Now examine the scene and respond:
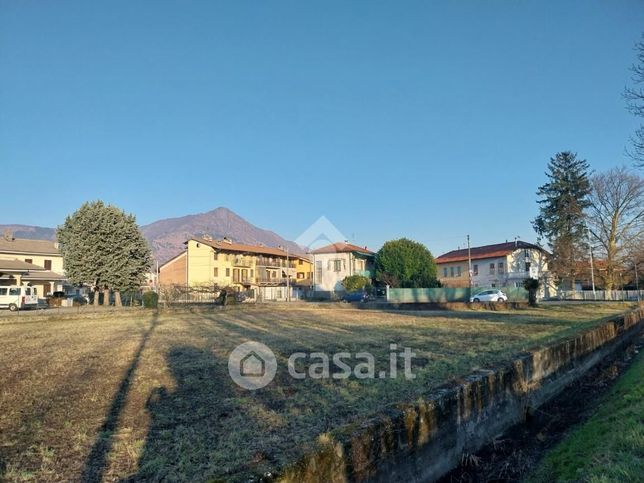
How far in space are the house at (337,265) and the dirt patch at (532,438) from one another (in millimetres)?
48761

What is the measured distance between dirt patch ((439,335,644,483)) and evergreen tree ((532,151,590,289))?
155 feet

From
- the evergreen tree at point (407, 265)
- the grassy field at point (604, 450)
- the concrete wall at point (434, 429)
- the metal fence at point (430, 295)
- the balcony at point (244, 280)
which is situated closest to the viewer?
the concrete wall at point (434, 429)

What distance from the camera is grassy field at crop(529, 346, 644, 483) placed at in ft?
13.4

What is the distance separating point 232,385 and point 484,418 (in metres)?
3.61

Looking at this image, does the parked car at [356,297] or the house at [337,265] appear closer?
the parked car at [356,297]

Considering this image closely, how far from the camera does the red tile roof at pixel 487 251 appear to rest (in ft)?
195

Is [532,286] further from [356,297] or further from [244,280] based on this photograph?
[244,280]

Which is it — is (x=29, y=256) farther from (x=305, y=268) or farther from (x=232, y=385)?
(x=232, y=385)

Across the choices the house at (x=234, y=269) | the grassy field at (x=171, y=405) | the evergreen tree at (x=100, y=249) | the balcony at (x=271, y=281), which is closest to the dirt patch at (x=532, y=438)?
the grassy field at (x=171, y=405)

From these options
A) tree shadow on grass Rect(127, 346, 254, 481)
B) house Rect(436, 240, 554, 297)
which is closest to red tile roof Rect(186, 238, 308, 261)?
house Rect(436, 240, 554, 297)

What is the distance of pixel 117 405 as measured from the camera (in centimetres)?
571

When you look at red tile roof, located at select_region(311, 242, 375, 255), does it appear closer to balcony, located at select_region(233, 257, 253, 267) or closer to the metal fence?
balcony, located at select_region(233, 257, 253, 267)

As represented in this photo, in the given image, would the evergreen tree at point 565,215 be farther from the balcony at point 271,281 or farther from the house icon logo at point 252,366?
the house icon logo at point 252,366

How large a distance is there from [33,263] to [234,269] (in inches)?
922
